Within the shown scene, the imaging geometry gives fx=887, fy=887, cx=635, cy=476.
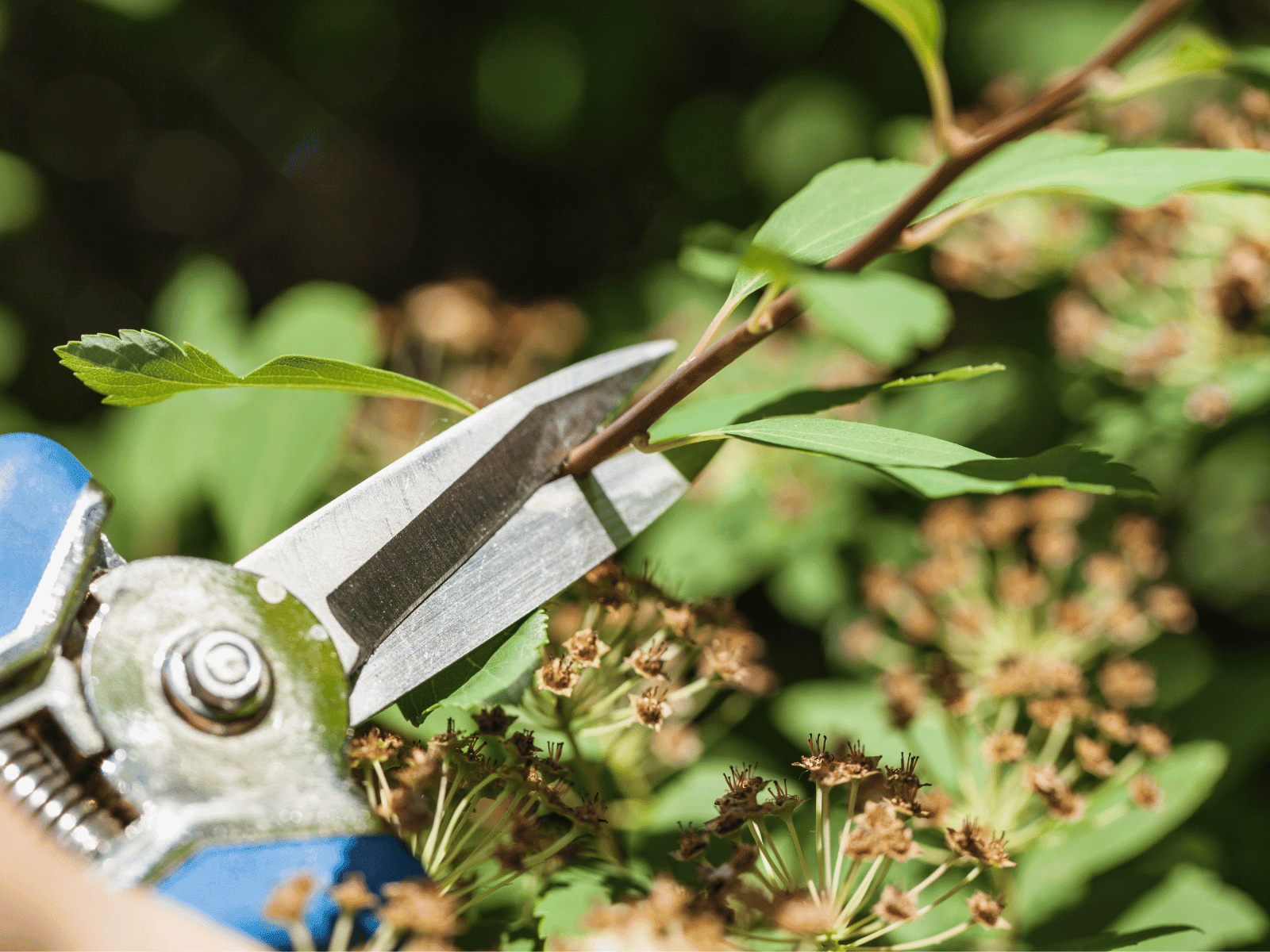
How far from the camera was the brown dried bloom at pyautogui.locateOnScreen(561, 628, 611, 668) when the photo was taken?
80cm

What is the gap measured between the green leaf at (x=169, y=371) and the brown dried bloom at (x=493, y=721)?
0.30 meters

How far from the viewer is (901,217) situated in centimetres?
70

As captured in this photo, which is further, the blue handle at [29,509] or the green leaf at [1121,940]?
the green leaf at [1121,940]

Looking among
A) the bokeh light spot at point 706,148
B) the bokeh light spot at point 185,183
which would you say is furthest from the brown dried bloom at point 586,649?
the bokeh light spot at point 185,183

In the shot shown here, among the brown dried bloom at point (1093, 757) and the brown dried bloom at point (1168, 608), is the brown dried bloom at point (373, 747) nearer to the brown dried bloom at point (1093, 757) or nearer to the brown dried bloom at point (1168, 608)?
the brown dried bloom at point (1093, 757)

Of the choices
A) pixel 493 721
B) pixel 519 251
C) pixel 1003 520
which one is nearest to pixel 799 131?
pixel 519 251

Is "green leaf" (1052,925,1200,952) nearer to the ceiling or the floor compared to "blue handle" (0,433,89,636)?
nearer to the floor

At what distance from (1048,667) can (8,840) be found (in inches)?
40.6

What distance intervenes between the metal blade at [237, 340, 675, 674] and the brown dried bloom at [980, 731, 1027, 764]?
56 cm

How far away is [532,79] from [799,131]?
664 millimetres

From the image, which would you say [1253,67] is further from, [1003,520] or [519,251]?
[519,251]

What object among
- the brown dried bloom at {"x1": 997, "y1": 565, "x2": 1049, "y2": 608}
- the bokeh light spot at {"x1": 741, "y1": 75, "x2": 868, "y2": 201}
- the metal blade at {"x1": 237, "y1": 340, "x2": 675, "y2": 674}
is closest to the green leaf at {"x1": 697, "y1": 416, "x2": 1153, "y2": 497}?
the metal blade at {"x1": 237, "y1": 340, "x2": 675, "y2": 674}

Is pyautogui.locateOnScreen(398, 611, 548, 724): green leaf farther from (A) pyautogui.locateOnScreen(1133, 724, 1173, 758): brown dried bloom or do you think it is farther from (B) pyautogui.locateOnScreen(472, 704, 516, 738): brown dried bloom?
(A) pyautogui.locateOnScreen(1133, 724, 1173, 758): brown dried bloom

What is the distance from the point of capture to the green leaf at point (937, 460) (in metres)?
0.71
